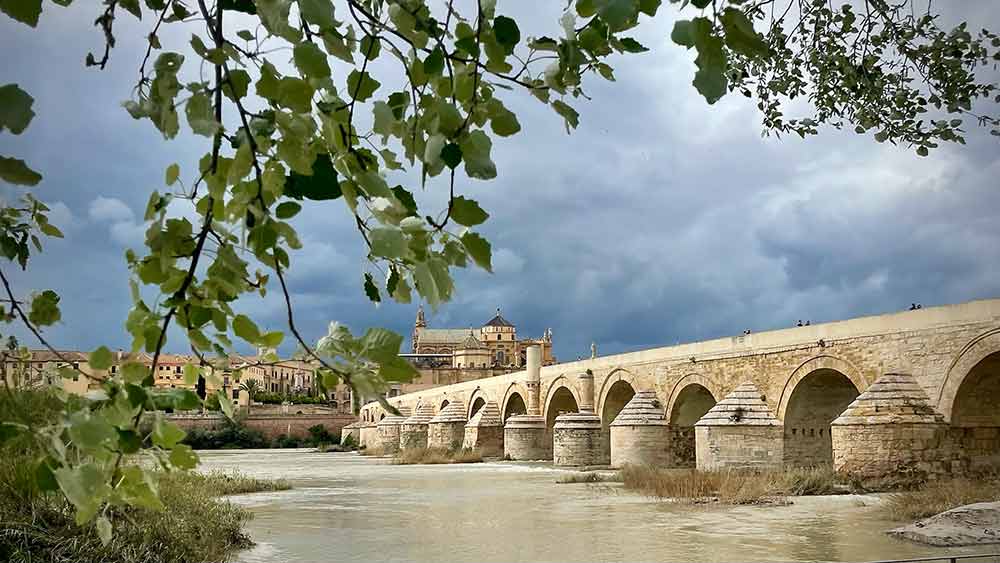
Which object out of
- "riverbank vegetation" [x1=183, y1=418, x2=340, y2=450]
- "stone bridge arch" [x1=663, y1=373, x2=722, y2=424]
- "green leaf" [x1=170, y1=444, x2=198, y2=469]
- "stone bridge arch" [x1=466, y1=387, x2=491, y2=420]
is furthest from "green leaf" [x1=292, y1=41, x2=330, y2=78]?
"riverbank vegetation" [x1=183, y1=418, x2=340, y2=450]

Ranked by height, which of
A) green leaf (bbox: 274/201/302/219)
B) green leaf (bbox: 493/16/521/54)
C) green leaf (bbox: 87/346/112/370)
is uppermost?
green leaf (bbox: 493/16/521/54)

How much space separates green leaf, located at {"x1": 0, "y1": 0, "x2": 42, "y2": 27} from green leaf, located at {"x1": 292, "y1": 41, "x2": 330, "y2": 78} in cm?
31

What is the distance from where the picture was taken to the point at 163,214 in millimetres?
1227

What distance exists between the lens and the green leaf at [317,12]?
1.13m

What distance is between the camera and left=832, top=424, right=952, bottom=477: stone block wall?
13.1 m

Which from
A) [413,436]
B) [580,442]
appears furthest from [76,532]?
[413,436]

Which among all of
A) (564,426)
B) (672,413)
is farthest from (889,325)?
(564,426)

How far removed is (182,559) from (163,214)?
6263mm

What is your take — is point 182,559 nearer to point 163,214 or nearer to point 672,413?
point 163,214

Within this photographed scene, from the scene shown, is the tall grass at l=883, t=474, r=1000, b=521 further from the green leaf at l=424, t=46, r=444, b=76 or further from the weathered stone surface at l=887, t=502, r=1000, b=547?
the green leaf at l=424, t=46, r=444, b=76

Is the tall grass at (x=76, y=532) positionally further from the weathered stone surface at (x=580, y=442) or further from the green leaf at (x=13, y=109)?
the weathered stone surface at (x=580, y=442)

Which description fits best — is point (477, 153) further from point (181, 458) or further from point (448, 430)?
point (448, 430)

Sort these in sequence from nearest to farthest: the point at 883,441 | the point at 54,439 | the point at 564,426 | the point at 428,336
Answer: the point at 54,439 < the point at 883,441 < the point at 564,426 < the point at 428,336

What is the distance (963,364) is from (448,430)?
24.3 metres
